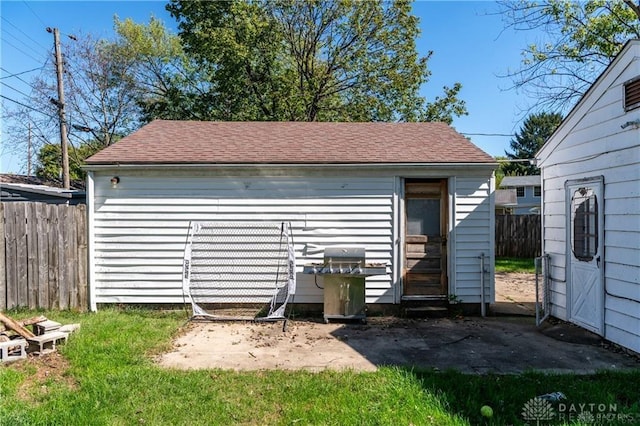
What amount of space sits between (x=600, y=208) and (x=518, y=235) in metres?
10.8

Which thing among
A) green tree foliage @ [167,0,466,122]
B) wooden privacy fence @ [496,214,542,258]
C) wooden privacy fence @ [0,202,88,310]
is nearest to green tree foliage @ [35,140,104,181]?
green tree foliage @ [167,0,466,122]

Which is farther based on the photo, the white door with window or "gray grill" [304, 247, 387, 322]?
"gray grill" [304, 247, 387, 322]

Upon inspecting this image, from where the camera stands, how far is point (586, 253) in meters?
Result: 5.34

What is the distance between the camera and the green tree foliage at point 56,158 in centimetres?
2301

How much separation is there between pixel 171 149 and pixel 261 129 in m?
2.13

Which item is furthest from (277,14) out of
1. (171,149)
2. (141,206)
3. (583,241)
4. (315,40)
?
(583,241)

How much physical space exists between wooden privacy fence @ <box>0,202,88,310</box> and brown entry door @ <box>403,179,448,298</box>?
5.57 meters

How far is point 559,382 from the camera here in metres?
3.66

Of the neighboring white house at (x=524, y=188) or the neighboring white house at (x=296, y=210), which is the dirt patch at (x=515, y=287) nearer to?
the neighboring white house at (x=296, y=210)

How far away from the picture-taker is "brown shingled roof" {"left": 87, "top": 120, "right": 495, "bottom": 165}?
6.49 m

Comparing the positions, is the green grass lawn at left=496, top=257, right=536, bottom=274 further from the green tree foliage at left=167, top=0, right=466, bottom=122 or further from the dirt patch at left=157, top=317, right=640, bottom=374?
the green tree foliage at left=167, top=0, right=466, bottom=122

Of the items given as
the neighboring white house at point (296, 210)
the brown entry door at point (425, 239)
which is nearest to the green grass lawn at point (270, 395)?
the neighboring white house at point (296, 210)

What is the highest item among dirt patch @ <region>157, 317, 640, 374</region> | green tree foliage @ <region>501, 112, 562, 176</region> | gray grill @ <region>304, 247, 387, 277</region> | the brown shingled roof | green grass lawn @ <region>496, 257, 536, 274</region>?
green tree foliage @ <region>501, 112, 562, 176</region>

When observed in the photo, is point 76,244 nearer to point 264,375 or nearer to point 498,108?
point 264,375
